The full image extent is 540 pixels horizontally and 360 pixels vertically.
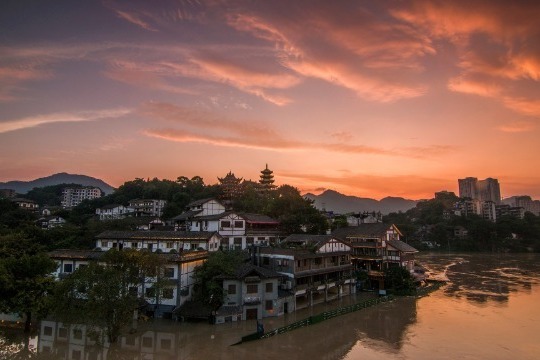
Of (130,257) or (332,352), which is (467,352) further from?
(130,257)

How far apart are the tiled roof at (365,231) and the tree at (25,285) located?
44.6m

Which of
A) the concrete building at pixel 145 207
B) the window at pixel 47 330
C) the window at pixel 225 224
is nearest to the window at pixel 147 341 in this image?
the window at pixel 47 330

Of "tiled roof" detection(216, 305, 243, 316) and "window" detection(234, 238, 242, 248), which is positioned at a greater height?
"window" detection(234, 238, 242, 248)

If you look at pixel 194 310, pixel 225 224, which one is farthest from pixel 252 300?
pixel 225 224

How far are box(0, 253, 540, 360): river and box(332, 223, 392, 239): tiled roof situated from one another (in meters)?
13.5

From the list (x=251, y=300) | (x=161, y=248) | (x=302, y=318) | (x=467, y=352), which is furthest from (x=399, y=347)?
(x=161, y=248)

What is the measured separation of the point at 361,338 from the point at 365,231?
2818cm

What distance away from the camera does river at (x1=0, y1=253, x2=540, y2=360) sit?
95.6ft

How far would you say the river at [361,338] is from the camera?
1147 inches

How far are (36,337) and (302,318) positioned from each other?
26397 mm

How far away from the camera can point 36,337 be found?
107ft

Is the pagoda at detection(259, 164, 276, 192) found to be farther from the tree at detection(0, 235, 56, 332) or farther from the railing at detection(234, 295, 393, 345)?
the tree at detection(0, 235, 56, 332)

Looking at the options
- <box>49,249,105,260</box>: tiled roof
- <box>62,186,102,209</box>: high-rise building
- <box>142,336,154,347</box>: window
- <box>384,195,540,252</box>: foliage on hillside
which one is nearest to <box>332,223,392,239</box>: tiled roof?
<box>142,336,154,347</box>: window

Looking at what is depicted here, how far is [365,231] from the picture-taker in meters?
60.3
